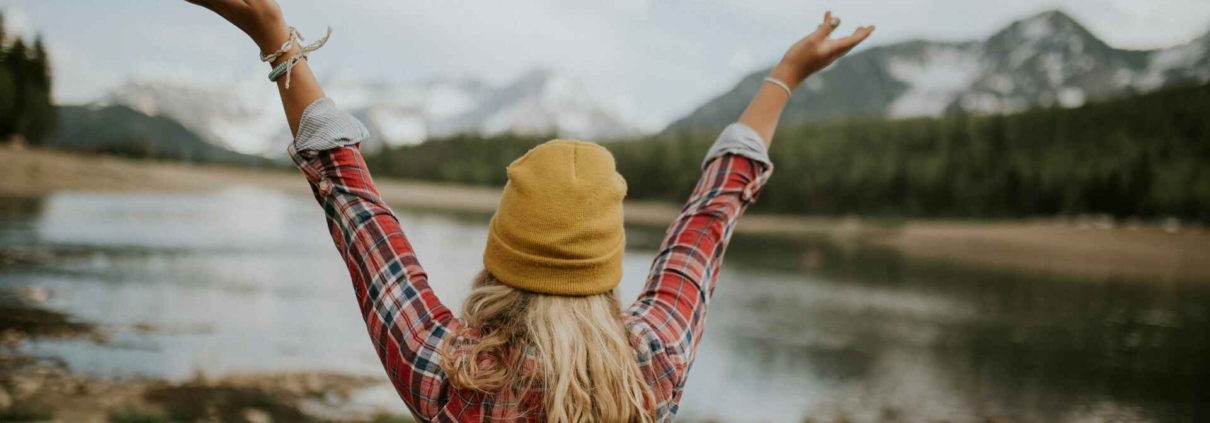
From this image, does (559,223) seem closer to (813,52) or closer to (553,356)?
(553,356)

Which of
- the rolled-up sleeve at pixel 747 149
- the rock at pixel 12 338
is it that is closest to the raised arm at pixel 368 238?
the rolled-up sleeve at pixel 747 149

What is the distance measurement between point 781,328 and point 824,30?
14390 mm

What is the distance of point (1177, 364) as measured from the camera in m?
13.9

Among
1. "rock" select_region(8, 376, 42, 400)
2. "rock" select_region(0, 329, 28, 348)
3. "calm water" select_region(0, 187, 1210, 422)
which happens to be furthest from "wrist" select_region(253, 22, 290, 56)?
"rock" select_region(0, 329, 28, 348)

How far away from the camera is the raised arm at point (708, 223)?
1.34 metres

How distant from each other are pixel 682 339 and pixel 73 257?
19586 millimetres

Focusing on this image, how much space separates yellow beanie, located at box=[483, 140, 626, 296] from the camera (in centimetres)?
119

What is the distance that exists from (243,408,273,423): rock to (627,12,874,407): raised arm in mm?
5880

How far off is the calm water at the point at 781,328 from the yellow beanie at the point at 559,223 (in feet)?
14.3

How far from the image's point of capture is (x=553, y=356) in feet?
3.89

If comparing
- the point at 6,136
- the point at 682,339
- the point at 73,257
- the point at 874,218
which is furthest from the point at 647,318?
the point at 874,218

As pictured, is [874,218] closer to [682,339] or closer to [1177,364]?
[1177,364]

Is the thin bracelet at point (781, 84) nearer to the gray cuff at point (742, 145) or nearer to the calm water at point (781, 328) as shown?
the gray cuff at point (742, 145)

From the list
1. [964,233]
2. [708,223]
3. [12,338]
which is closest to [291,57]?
[708,223]
